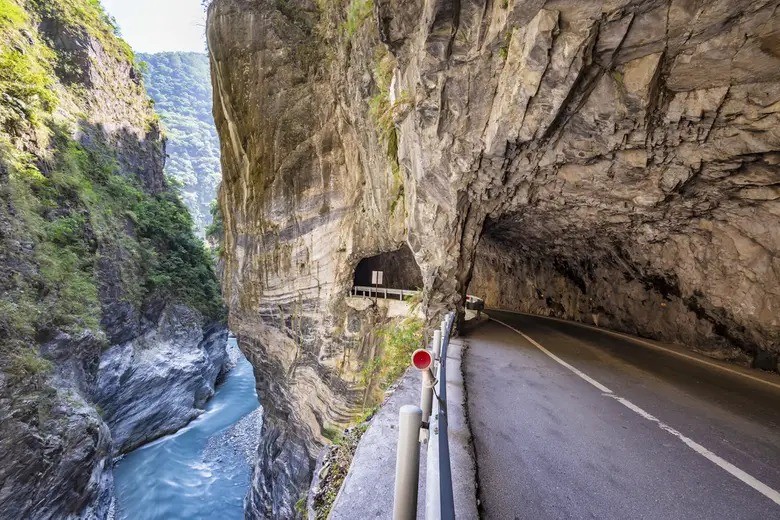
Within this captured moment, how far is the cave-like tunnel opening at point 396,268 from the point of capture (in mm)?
18156

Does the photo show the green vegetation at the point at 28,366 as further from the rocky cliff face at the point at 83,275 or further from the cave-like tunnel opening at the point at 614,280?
the cave-like tunnel opening at the point at 614,280

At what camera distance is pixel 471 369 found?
603 cm

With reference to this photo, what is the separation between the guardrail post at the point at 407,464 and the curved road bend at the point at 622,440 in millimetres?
1301

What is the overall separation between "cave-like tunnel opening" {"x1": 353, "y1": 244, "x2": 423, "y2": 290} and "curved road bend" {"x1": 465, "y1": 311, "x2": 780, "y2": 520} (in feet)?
39.2

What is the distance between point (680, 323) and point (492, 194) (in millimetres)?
7323

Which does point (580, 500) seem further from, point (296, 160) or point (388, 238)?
point (296, 160)

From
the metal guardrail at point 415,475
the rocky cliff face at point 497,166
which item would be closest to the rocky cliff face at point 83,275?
the rocky cliff face at point 497,166

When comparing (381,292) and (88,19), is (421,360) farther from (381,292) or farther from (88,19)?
(88,19)

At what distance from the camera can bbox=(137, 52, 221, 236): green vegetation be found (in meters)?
90.2

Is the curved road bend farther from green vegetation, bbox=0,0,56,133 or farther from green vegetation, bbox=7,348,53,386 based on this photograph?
green vegetation, bbox=0,0,56,133

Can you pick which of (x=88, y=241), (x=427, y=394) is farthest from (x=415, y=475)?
(x=88, y=241)

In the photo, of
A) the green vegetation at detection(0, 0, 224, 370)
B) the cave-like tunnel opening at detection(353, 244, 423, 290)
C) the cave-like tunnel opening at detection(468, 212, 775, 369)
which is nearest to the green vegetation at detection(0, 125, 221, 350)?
the green vegetation at detection(0, 0, 224, 370)

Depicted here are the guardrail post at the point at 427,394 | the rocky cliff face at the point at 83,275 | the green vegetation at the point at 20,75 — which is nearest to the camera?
the guardrail post at the point at 427,394

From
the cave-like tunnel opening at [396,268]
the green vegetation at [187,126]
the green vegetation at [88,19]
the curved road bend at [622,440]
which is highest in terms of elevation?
the green vegetation at [187,126]
